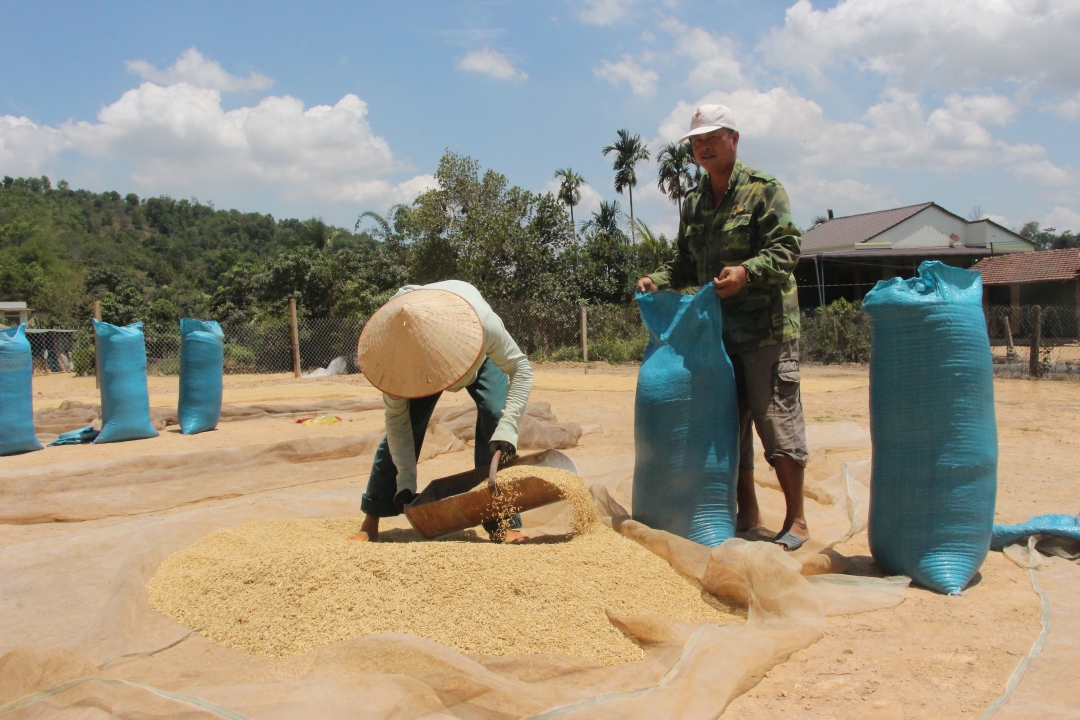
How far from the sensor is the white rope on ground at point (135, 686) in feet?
5.16

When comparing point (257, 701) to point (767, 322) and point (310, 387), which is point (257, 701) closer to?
point (767, 322)

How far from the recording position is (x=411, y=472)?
3.11 m

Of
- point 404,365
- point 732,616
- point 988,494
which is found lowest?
point 732,616

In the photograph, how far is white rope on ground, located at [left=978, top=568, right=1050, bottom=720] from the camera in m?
1.60

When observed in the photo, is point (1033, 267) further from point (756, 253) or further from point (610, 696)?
point (610, 696)

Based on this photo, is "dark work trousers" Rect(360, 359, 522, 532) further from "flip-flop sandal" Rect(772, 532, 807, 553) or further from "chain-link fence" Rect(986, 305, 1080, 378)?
"chain-link fence" Rect(986, 305, 1080, 378)

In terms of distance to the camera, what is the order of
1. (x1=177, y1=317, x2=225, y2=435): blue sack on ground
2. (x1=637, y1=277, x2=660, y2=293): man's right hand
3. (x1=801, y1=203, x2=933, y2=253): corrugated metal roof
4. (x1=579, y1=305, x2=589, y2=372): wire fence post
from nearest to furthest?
(x1=637, y1=277, x2=660, y2=293): man's right hand → (x1=177, y1=317, x2=225, y2=435): blue sack on ground → (x1=579, y1=305, x2=589, y2=372): wire fence post → (x1=801, y1=203, x2=933, y2=253): corrugated metal roof

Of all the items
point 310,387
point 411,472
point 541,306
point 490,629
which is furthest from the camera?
point 541,306

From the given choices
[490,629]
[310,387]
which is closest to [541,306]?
[310,387]

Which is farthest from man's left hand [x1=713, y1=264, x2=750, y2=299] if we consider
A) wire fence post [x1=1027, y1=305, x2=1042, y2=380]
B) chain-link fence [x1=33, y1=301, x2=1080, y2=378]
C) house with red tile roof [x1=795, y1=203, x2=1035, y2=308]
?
house with red tile roof [x1=795, y1=203, x2=1035, y2=308]

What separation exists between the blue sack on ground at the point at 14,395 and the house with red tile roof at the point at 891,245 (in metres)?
16.8

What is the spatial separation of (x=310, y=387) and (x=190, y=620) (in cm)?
906

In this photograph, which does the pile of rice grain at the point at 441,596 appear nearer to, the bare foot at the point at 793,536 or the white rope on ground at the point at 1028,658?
the bare foot at the point at 793,536

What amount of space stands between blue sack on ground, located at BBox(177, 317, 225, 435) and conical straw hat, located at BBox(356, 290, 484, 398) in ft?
15.4
